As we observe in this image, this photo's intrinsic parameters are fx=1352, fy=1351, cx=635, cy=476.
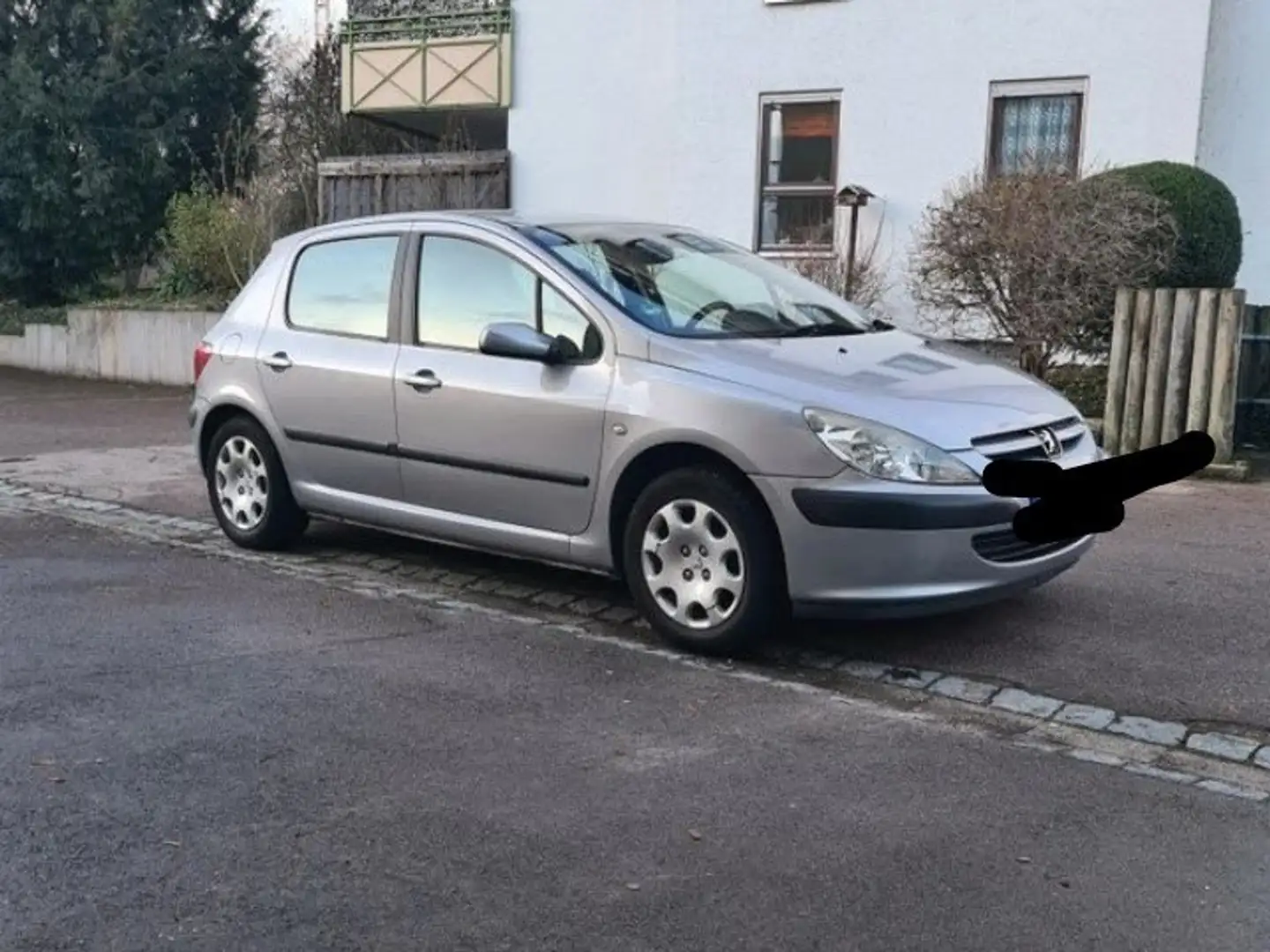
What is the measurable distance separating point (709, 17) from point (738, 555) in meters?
11.2

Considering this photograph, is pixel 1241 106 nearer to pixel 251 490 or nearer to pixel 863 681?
Result: pixel 863 681

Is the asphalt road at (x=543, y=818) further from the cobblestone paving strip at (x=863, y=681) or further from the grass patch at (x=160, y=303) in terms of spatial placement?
the grass patch at (x=160, y=303)

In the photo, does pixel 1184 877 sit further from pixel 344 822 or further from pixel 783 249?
pixel 783 249

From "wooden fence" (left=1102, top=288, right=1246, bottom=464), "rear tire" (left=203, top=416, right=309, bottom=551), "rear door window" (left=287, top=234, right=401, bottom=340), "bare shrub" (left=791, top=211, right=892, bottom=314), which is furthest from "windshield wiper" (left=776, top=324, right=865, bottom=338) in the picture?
"bare shrub" (left=791, top=211, right=892, bottom=314)

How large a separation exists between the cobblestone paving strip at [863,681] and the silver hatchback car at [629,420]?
0.77 feet

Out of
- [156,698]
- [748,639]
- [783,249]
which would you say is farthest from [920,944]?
[783,249]

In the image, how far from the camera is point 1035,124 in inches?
531

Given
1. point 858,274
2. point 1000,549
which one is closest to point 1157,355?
point 858,274

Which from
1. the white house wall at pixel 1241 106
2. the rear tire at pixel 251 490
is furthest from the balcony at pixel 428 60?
the rear tire at pixel 251 490

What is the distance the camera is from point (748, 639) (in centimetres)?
517

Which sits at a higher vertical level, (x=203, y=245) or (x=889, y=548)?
(x=203, y=245)

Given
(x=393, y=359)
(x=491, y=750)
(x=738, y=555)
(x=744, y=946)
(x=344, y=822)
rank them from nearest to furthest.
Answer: (x=744, y=946) < (x=344, y=822) < (x=491, y=750) < (x=738, y=555) < (x=393, y=359)

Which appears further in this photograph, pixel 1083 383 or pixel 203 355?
pixel 1083 383

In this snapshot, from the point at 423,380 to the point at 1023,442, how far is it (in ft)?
8.82
